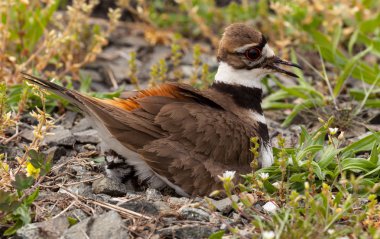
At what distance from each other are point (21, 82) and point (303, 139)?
108 inches

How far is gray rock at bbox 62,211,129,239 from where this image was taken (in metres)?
4.11

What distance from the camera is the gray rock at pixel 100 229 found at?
4113 millimetres

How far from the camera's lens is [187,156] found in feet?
16.1

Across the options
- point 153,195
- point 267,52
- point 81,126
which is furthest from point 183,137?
point 81,126

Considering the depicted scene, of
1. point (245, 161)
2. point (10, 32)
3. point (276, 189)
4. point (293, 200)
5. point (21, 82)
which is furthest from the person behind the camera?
point (10, 32)

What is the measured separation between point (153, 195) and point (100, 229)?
0.67m

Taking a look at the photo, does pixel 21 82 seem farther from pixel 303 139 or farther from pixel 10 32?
pixel 303 139

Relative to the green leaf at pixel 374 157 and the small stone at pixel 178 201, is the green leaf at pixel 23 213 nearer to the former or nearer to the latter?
the small stone at pixel 178 201

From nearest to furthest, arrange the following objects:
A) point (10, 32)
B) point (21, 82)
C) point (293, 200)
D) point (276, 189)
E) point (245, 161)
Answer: point (293, 200) < point (276, 189) < point (245, 161) < point (21, 82) < point (10, 32)

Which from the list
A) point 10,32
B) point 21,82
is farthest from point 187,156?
point 10,32

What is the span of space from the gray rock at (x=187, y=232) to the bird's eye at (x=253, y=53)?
1750 millimetres

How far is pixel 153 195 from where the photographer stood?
4758 millimetres

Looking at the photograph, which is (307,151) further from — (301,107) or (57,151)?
(57,151)

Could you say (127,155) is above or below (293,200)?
below
